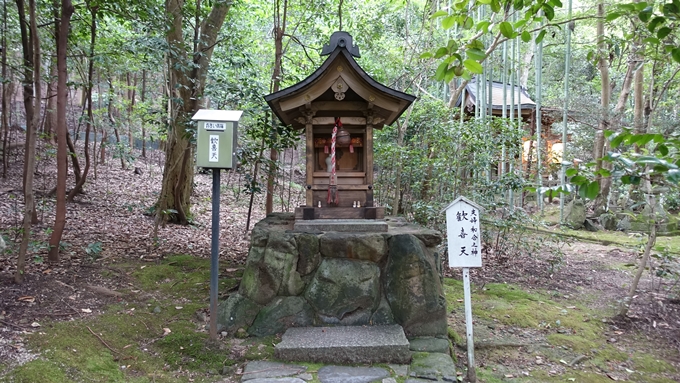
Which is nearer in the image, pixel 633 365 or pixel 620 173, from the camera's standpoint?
pixel 620 173

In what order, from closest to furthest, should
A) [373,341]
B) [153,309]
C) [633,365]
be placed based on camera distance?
[373,341]
[633,365]
[153,309]

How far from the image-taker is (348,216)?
4875mm

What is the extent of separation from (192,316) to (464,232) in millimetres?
3117

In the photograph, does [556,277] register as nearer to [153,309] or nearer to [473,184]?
[473,184]

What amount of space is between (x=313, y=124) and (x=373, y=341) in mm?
2652

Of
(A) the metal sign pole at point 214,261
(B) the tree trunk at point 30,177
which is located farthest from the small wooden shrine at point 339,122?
(B) the tree trunk at point 30,177

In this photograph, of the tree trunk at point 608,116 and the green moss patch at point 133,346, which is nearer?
the green moss patch at point 133,346

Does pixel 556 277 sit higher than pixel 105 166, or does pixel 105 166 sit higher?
pixel 105 166

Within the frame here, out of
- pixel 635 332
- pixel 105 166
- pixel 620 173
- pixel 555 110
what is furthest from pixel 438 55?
pixel 105 166

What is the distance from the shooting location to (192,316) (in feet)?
14.7

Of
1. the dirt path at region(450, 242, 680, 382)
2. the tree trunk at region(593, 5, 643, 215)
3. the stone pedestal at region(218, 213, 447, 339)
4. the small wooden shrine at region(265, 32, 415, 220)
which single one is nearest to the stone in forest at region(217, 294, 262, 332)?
the stone pedestal at region(218, 213, 447, 339)

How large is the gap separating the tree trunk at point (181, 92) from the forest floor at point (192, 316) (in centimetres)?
74

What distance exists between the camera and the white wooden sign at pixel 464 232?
3.65 meters

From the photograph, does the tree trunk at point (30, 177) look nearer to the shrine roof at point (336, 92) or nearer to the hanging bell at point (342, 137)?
the shrine roof at point (336, 92)
